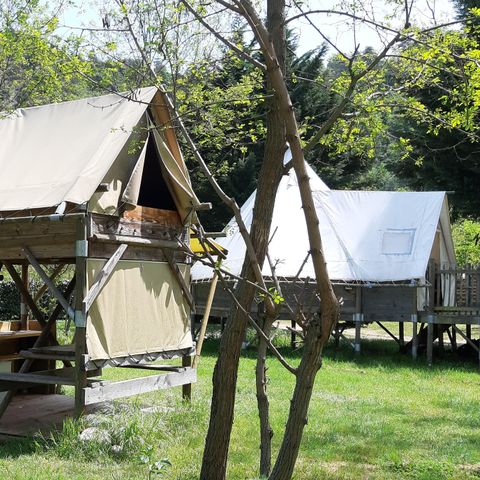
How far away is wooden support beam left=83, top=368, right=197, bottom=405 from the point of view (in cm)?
840

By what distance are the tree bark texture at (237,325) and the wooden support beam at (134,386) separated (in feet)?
9.91

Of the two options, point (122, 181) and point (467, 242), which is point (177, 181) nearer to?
point (122, 181)

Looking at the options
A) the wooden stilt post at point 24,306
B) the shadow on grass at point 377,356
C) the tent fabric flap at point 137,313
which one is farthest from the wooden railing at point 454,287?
the wooden stilt post at point 24,306

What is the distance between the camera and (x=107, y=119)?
967cm

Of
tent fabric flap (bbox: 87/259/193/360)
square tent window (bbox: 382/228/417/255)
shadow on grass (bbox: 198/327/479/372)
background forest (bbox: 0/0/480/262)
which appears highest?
background forest (bbox: 0/0/480/262)

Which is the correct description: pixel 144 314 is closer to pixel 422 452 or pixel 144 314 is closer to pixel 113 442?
pixel 113 442

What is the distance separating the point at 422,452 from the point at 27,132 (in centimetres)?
692

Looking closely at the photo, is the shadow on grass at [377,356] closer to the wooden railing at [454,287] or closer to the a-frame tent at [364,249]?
the a-frame tent at [364,249]

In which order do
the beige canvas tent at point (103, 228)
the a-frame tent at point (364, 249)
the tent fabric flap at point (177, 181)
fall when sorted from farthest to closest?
the a-frame tent at point (364, 249)
the tent fabric flap at point (177, 181)
the beige canvas tent at point (103, 228)

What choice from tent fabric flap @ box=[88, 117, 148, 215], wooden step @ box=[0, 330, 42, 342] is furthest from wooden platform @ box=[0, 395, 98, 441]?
tent fabric flap @ box=[88, 117, 148, 215]

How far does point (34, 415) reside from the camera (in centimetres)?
982

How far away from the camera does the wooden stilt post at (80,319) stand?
8.25m

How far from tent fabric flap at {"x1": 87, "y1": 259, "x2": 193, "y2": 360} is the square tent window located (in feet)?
26.0

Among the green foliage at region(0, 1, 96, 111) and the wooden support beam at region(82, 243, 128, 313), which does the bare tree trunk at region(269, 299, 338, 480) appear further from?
the green foliage at region(0, 1, 96, 111)
